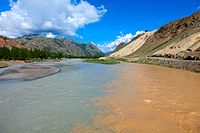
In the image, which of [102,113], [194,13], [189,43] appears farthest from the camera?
[194,13]

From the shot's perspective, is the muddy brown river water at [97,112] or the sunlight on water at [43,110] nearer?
the muddy brown river water at [97,112]

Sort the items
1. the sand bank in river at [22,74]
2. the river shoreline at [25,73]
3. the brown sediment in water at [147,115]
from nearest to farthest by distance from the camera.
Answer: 1. the brown sediment in water at [147,115]
2. the sand bank in river at [22,74]
3. the river shoreline at [25,73]

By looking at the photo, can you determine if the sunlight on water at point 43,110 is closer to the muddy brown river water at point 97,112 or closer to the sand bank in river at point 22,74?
the muddy brown river water at point 97,112

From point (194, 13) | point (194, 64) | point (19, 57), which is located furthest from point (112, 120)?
point (194, 13)

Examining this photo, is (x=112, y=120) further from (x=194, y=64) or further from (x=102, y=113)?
(x=194, y=64)

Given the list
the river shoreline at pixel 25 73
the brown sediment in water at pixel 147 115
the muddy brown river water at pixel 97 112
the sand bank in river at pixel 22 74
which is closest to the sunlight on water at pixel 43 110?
the muddy brown river water at pixel 97 112

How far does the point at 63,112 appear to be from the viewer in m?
15.6

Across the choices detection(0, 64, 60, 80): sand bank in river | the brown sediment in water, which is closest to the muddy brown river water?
the brown sediment in water

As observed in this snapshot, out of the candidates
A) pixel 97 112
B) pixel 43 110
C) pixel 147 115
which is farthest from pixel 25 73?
pixel 147 115

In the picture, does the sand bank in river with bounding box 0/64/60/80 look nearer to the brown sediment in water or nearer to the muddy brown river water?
the muddy brown river water

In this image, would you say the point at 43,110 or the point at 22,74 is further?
the point at 22,74

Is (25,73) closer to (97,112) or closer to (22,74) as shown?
(22,74)

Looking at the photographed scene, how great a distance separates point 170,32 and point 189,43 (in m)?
60.5

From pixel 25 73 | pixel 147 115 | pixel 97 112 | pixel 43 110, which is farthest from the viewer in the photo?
pixel 25 73
